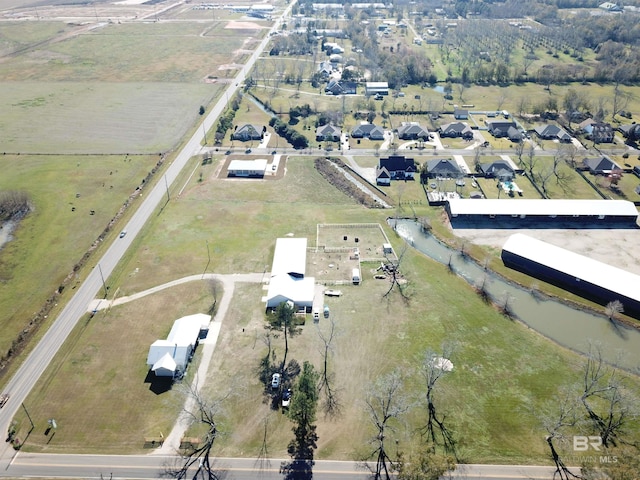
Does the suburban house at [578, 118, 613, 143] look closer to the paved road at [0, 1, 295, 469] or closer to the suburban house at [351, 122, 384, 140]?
the suburban house at [351, 122, 384, 140]

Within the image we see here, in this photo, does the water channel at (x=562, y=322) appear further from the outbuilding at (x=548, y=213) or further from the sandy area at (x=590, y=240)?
the outbuilding at (x=548, y=213)

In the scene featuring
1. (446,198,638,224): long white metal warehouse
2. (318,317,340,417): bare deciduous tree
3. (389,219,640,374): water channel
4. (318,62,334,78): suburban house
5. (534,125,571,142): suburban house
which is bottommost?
(318,317,340,417): bare deciduous tree

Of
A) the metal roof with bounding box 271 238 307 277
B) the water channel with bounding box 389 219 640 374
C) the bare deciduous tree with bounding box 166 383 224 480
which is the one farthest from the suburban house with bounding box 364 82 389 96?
the bare deciduous tree with bounding box 166 383 224 480

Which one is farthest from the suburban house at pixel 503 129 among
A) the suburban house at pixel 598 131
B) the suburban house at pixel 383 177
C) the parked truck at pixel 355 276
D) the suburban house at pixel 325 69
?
the parked truck at pixel 355 276

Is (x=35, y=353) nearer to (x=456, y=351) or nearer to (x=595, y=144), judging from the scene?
(x=456, y=351)

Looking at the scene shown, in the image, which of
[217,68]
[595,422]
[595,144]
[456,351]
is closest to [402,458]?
[456,351]

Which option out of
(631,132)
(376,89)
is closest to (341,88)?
(376,89)

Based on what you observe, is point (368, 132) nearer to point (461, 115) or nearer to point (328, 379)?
point (461, 115)
